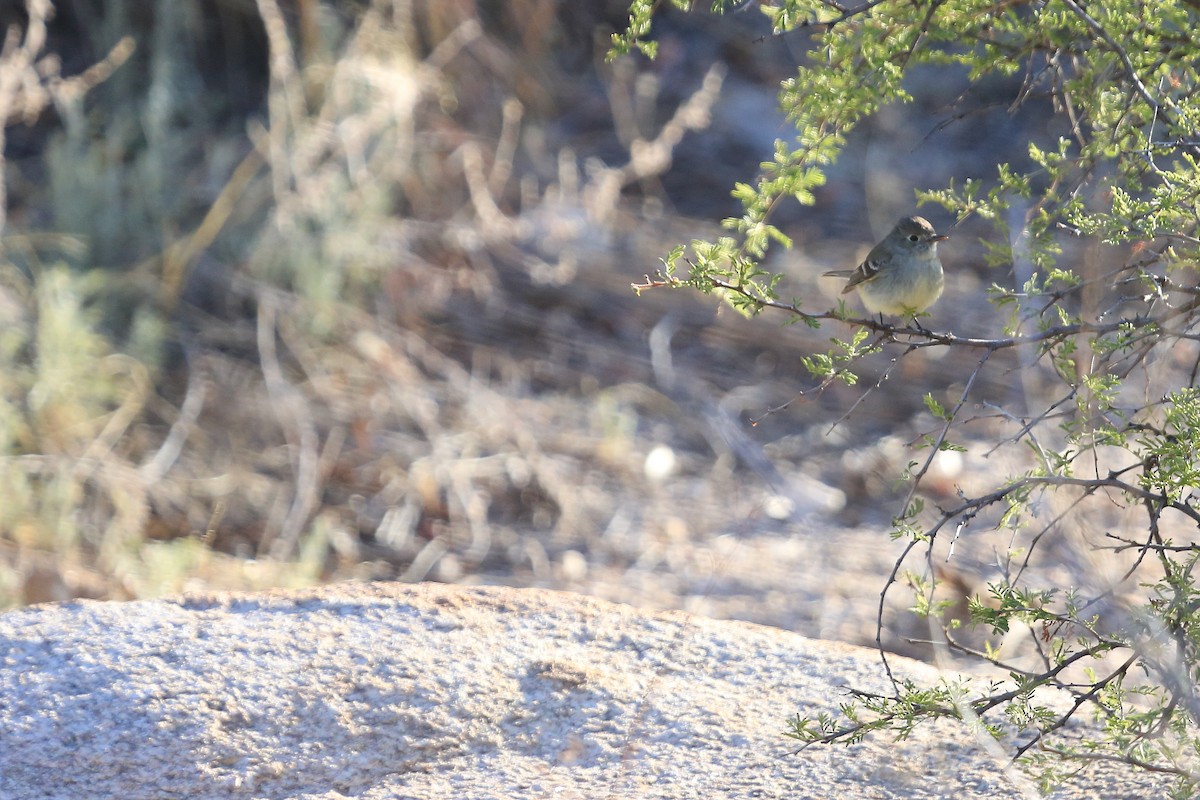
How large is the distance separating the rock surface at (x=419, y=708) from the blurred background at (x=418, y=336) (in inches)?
61.5

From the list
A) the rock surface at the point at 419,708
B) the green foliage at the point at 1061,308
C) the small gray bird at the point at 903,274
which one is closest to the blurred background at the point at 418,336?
the small gray bird at the point at 903,274

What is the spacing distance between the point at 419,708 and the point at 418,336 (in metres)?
4.19

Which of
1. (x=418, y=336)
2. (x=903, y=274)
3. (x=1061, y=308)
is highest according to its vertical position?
(x=418, y=336)

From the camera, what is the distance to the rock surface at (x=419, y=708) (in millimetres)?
2439

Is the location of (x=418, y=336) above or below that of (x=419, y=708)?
above

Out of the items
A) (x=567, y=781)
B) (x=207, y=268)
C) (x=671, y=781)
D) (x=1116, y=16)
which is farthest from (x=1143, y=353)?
(x=207, y=268)

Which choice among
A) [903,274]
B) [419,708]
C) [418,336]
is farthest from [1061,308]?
[418,336]

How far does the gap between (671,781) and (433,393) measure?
4.07 meters

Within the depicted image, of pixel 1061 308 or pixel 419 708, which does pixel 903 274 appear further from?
pixel 419 708

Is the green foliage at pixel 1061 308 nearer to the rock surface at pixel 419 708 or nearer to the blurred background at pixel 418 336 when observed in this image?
the rock surface at pixel 419 708

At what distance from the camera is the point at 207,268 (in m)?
Result: 6.55

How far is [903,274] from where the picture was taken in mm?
3592

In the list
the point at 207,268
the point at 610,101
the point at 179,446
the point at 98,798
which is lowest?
the point at 98,798

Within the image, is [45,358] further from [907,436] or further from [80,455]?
[907,436]
